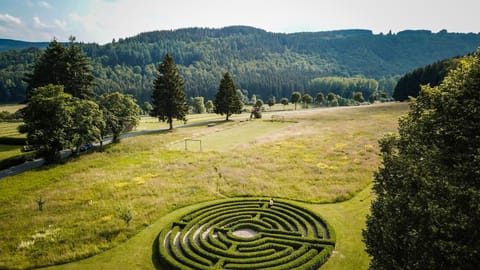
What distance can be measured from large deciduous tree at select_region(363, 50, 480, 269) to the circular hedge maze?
331 inches

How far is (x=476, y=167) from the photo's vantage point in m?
14.2

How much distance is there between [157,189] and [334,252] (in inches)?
1019

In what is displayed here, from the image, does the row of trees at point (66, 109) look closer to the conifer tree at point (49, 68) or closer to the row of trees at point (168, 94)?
the conifer tree at point (49, 68)

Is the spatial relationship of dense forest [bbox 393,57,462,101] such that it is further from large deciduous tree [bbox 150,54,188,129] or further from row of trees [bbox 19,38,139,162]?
row of trees [bbox 19,38,139,162]

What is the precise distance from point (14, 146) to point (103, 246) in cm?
5452

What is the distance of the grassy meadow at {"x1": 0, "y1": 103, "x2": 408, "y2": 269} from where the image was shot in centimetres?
2770

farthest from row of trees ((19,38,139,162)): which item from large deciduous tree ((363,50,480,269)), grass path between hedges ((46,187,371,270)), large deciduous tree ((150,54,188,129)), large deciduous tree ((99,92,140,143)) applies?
large deciduous tree ((363,50,480,269))

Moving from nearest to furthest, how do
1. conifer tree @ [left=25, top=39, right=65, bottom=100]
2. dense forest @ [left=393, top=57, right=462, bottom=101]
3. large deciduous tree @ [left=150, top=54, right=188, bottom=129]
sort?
conifer tree @ [left=25, top=39, right=65, bottom=100]
large deciduous tree @ [left=150, top=54, right=188, bottom=129]
dense forest @ [left=393, top=57, right=462, bottom=101]

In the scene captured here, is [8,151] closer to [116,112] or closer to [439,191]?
[116,112]

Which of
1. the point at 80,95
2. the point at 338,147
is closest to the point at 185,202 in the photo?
the point at 338,147

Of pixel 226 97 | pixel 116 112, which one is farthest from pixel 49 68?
pixel 226 97

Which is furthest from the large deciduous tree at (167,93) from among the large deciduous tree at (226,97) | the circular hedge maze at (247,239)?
the circular hedge maze at (247,239)

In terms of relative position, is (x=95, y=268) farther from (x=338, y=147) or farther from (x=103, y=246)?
(x=338, y=147)

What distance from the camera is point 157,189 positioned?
4206cm
